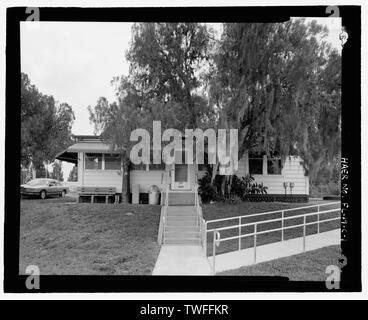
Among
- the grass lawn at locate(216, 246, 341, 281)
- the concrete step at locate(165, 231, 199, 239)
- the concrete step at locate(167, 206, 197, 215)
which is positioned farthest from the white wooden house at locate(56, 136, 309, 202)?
the grass lawn at locate(216, 246, 341, 281)

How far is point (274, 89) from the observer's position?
6.49 meters

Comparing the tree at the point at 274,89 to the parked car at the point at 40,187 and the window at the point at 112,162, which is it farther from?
the window at the point at 112,162

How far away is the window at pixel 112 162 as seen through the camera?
34.8 feet

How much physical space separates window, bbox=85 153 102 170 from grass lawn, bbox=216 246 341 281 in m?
6.96

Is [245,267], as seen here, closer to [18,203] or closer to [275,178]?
[18,203]

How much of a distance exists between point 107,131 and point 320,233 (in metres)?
4.80

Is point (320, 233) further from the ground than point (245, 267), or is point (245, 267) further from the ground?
point (320, 233)

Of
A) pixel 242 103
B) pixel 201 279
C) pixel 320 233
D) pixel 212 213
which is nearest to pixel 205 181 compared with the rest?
pixel 212 213

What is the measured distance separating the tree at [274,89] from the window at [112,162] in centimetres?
474

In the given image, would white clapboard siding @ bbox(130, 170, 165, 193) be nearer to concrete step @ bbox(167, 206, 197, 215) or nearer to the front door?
the front door

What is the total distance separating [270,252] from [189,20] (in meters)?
3.94

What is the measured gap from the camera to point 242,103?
21.7 ft
